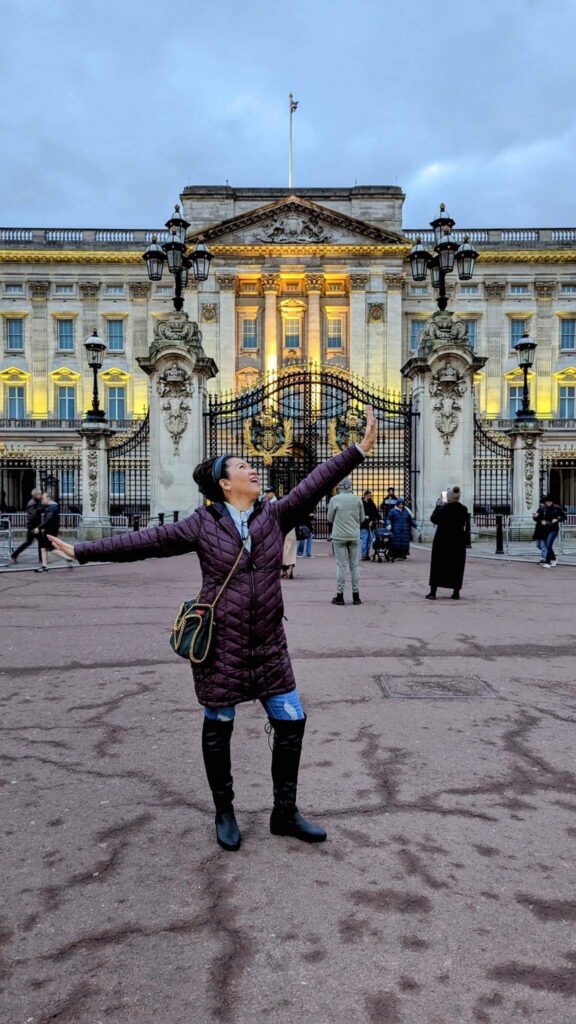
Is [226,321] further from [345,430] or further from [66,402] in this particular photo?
[345,430]

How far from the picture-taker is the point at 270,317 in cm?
5238

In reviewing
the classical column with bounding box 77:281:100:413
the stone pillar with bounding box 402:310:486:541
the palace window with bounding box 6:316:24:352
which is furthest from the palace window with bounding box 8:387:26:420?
the stone pillar with bounding box 402:310:486:541

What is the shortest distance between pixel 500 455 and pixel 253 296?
36628 millimetres

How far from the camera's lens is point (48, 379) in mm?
53375

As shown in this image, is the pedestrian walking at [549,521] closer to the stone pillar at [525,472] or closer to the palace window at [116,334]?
the stone pillar at [525,472]

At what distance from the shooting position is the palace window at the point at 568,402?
53062 mm

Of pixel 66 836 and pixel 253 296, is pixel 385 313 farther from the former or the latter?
pixel 66 836

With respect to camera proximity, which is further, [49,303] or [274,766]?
[49,303]

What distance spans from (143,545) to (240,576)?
534 mm

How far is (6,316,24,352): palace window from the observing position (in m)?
54.2

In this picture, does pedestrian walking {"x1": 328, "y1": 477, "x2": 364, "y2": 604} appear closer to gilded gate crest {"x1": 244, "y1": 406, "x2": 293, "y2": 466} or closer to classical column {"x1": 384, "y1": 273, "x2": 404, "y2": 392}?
gilded gate crest {"x1": 244, "y1": 406, "x2": 293, "y2": 466}

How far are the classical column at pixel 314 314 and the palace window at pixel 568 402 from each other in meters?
17.9

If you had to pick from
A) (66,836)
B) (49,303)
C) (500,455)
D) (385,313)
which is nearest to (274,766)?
(66,836)

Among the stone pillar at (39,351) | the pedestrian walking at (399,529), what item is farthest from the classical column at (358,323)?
the pedestrian walking at (399,529)
